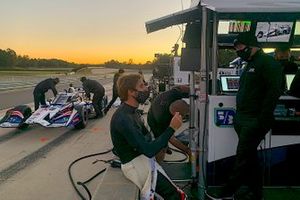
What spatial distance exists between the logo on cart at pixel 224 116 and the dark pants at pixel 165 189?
1800mm

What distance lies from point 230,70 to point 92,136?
4.27 metres

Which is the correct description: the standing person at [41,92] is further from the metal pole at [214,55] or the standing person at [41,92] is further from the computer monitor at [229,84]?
the metal pole at [214,55]

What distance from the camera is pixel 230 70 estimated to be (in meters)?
10.3

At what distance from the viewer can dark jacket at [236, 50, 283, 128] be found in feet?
15.5

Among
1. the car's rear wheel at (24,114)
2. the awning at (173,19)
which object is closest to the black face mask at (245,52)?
the awning at (173,19)

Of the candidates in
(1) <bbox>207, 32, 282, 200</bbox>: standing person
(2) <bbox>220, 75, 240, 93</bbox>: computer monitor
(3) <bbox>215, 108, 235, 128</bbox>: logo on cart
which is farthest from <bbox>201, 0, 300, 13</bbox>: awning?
(3) <bbox>215, 108, 235, 128</bbox>: logo on cart

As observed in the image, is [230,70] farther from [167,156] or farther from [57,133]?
[57,133]

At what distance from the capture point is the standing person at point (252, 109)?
15.6 ft

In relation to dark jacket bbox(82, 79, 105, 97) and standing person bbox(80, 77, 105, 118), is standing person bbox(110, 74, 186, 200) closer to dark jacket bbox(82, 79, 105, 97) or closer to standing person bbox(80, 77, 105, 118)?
standing person bbox(80, 77, 105, 118)

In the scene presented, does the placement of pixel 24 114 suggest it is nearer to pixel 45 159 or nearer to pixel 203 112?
pixel 45 159

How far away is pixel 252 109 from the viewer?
16.5ft

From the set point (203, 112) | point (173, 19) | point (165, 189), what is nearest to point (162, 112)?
point (203, 112)

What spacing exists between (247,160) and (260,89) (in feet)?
3.01

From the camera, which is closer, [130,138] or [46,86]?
[130,138]
